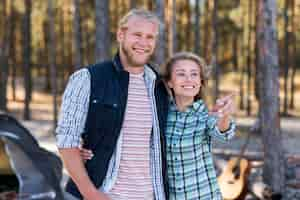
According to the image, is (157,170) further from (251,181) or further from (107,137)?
(251,181)

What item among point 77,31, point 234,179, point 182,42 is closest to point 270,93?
point 234,179

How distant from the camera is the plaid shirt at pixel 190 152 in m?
2.37

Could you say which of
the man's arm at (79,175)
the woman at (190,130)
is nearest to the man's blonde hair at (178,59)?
the woman at (190,130)

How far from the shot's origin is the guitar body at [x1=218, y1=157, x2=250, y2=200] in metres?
6.99

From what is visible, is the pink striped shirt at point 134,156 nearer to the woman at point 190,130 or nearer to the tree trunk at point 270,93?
the woman at point 190,130

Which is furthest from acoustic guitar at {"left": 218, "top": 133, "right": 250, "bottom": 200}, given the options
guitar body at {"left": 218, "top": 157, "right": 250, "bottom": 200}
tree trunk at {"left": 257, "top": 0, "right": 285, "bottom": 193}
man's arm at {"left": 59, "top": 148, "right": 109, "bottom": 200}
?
man's arm at {"left": 59, "top": 148, "right": 109, "bottom": 200}

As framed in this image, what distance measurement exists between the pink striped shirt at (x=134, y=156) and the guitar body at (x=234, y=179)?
4.83 metres

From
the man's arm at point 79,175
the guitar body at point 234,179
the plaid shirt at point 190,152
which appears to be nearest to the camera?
the man's arm at point 79,175

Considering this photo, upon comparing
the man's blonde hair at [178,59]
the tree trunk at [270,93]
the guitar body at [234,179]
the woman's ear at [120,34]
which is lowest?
the guitar body at [234,179]

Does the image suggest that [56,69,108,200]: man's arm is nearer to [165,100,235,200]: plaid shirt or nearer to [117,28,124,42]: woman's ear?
[117,28,124,42]: woman's ear

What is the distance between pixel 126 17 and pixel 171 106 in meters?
0.43

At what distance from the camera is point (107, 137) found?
2.19 m

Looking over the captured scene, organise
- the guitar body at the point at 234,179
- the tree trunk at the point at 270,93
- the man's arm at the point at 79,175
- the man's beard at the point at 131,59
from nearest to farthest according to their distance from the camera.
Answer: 1. the man's arm at the point at 79,175
2. the man's beard at the point at 131,59
3. the tree trunk at the point at 270,93
4. the guitar body at the point at 234,179

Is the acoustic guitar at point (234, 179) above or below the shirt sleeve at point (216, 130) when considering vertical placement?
below
